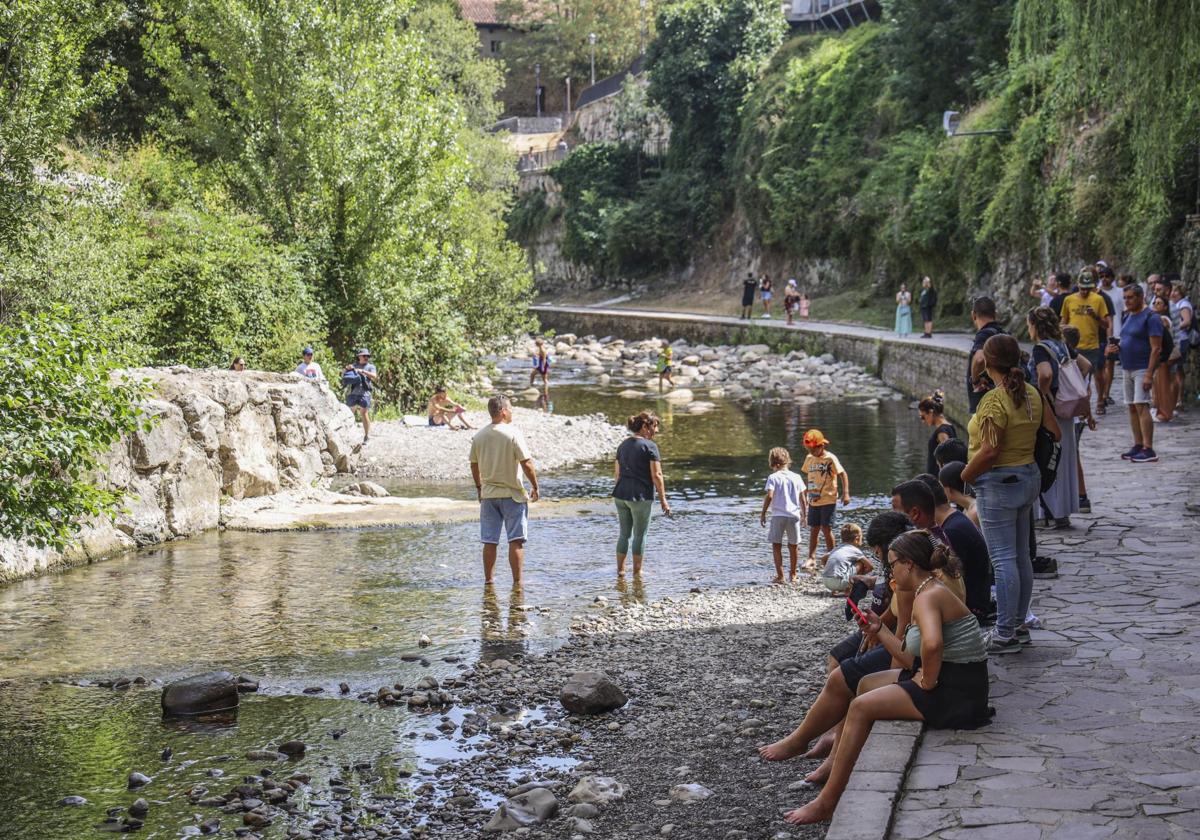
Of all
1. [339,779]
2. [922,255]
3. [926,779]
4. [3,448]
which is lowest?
[339,779]

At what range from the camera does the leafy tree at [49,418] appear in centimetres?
910

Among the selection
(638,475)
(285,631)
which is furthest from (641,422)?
(285,631)

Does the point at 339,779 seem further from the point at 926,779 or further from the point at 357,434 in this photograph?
the point at 357,434

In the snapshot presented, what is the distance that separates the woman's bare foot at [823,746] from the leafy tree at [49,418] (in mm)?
5944

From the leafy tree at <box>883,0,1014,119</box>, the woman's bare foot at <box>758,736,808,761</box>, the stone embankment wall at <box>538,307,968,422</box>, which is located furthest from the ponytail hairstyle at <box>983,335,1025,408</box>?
the leafy tree at <box>883,0,1014,119</box>

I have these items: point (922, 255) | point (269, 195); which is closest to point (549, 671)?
point (269, 195)

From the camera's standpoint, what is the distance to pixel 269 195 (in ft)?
83.7

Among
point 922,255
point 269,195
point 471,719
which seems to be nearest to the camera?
point 471,719

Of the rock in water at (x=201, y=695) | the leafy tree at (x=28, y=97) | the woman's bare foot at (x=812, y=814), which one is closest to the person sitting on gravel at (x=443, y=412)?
the leafy tree at (x=28, y=97)

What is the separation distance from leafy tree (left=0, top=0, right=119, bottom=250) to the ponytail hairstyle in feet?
54.8

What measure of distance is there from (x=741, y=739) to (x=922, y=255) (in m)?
32.7

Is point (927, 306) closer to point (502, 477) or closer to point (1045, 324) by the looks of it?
point (502, 477)

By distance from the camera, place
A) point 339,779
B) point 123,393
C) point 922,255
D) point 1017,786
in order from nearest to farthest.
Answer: point 1017,786, point 339,779, point 123,393, point 922,255

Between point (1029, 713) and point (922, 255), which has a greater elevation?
point (922, 255)
